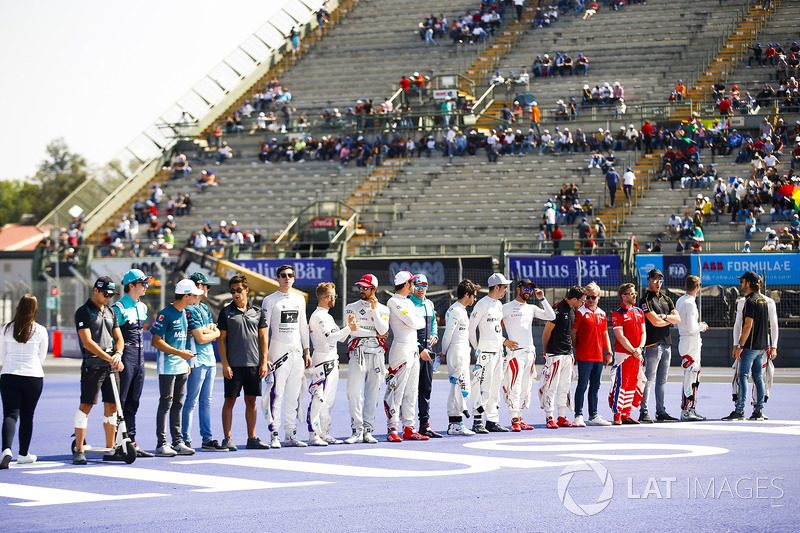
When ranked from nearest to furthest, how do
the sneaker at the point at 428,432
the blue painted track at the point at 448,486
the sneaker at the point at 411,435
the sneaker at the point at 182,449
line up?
the blue painted track at the point at 448,486 < the sneaker at the point at 182,449 < the sneaker at the point at 411,435 < the sneaker at the point at 428,432

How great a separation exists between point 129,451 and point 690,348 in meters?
7.76

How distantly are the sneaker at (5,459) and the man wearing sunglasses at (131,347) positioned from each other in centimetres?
122

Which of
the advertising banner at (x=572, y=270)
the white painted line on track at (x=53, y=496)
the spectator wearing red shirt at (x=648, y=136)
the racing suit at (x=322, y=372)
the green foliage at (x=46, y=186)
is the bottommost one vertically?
the white painted line on track at (x=53, y=496)

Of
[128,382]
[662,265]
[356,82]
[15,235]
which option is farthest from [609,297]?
[15,235]

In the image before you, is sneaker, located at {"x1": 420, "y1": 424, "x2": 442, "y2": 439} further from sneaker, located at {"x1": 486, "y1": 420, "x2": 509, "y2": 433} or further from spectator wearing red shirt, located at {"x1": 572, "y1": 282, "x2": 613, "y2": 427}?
spectator wearing red shirt, located at {"x1": 572, "y1": 282, "x2": 613, "y2": 427}

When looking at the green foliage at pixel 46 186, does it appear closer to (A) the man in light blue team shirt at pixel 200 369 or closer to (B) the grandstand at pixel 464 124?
(B) the grandstand at pixel 464 124

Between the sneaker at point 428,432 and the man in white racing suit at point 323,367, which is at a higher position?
the man in white racing suit at point 323,367

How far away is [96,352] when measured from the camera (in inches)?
407

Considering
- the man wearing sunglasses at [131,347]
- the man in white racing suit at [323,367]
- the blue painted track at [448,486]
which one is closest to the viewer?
the blue painted track at [448,486]

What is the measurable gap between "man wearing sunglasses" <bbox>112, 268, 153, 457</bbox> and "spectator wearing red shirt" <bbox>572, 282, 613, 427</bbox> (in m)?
5.67

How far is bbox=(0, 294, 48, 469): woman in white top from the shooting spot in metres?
10.4

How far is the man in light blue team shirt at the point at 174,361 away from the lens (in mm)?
11047

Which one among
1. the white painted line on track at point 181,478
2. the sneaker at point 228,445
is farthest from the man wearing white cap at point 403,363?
the white painted line on track at point 181,478

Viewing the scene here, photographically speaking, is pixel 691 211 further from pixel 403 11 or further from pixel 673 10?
pixel 403 11
